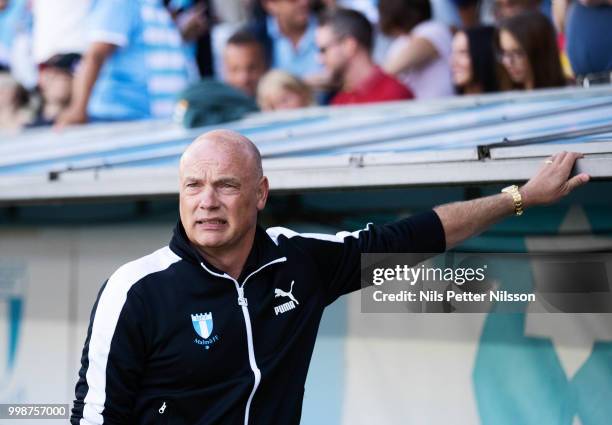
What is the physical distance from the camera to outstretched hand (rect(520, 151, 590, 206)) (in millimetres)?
3201

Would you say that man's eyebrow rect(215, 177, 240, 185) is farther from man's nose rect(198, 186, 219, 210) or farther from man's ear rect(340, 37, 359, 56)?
man's ear rect(340, 37, 359, 56)

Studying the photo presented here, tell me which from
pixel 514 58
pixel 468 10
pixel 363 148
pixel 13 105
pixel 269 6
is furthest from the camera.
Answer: pixel 13 105

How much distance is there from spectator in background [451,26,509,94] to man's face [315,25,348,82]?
0.63 metres

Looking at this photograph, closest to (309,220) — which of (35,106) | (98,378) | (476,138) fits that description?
(476,138)

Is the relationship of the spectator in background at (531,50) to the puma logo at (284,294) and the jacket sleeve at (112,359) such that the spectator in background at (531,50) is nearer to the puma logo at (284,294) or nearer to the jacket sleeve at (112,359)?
the puma logo at (284,294)

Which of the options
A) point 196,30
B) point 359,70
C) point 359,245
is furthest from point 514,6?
point 359,245

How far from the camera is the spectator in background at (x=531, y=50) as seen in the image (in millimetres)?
4891

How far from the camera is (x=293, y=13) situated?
6.47 m

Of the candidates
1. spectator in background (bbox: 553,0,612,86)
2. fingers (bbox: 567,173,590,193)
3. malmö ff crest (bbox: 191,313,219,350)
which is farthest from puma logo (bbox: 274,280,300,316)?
spectator in background (bbox: 553,0,612,86)

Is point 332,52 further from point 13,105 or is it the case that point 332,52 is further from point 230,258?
point 230,258

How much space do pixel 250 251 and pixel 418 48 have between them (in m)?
2.93

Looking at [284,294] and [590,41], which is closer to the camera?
[284,294]

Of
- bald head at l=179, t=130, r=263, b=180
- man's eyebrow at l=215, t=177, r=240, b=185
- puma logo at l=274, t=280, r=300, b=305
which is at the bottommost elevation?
puma logo at l=274, t=280, r=300, b=305

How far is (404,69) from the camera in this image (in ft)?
18.7
